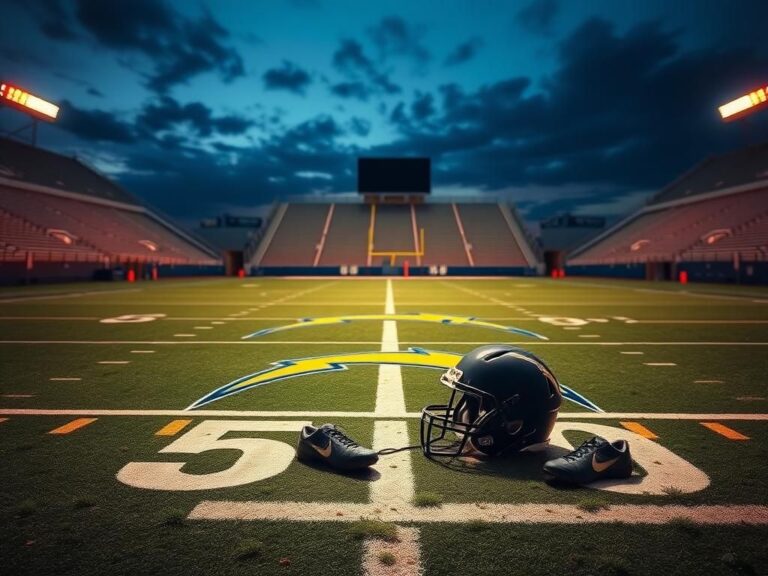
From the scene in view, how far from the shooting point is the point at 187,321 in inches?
434

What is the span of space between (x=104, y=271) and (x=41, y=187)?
924cm

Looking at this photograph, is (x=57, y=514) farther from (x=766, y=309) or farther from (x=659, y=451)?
(x=766, y=309)

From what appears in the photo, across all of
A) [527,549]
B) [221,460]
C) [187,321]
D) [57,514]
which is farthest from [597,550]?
[187,321]

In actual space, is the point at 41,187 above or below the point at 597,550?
above

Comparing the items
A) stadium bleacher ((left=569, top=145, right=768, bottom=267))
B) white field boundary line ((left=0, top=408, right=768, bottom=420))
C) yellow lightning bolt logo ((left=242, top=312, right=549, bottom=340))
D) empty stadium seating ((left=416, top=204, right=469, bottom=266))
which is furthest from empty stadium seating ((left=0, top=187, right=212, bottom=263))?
stadium bleacher ((left=569, top=145, right=768, bottom=267))

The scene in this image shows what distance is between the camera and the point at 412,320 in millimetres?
11289

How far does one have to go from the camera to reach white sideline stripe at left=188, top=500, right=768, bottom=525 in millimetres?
2414

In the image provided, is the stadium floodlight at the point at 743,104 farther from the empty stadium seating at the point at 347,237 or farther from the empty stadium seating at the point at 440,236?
the empty stadium seating at the point at 347,237

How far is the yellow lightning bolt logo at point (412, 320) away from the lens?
30.6 ft

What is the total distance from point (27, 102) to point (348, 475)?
41257mm

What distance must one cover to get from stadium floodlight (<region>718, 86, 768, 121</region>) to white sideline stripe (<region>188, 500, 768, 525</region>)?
43.2m

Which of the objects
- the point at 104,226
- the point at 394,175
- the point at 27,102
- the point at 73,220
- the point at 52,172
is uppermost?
the point at 27,102

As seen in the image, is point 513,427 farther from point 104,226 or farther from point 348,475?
point 104,226

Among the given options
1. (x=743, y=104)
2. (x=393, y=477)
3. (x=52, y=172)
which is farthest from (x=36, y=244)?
(x=743, y=104)
